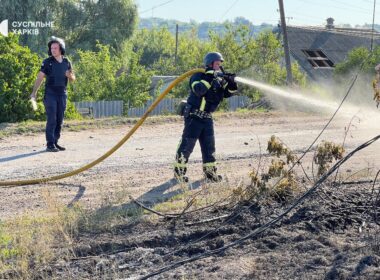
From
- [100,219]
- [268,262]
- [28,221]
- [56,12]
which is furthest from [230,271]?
[56,12]

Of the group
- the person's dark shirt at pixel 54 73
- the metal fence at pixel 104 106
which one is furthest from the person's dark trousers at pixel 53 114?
the metal fence at pixel 104 106

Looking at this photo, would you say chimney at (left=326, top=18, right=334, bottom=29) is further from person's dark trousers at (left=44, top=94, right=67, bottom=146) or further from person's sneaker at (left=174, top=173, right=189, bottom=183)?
person's sneaker at (left=174, top=173, right=189, bottom=183)

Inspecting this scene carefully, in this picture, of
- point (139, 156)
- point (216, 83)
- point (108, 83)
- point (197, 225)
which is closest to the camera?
point (197, 225)

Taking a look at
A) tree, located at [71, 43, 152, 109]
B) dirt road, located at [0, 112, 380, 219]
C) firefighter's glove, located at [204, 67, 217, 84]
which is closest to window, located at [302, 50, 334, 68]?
tree, located at [71, 43, 152, 109]

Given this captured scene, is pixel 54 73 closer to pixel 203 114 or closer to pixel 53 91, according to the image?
pixel 53 91

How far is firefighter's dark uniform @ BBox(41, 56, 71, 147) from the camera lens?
1078cm

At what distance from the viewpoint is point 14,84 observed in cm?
1368

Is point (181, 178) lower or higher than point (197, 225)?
higher

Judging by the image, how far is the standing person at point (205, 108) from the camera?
8398 mm

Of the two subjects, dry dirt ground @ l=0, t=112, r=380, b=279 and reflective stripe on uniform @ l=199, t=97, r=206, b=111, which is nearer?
dry dirt ground @ l=0, t=112, r=380, b=279

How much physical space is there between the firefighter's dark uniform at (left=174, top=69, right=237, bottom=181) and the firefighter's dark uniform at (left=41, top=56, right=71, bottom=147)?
286 centimetres

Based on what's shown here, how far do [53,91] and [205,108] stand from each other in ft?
10.8

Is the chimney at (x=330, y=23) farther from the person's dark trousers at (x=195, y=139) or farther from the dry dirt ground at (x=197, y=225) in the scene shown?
the person's dark trousers at (x=195, y=139)

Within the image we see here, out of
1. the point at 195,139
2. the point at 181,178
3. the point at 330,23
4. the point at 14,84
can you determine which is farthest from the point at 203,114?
the point at 330,23
